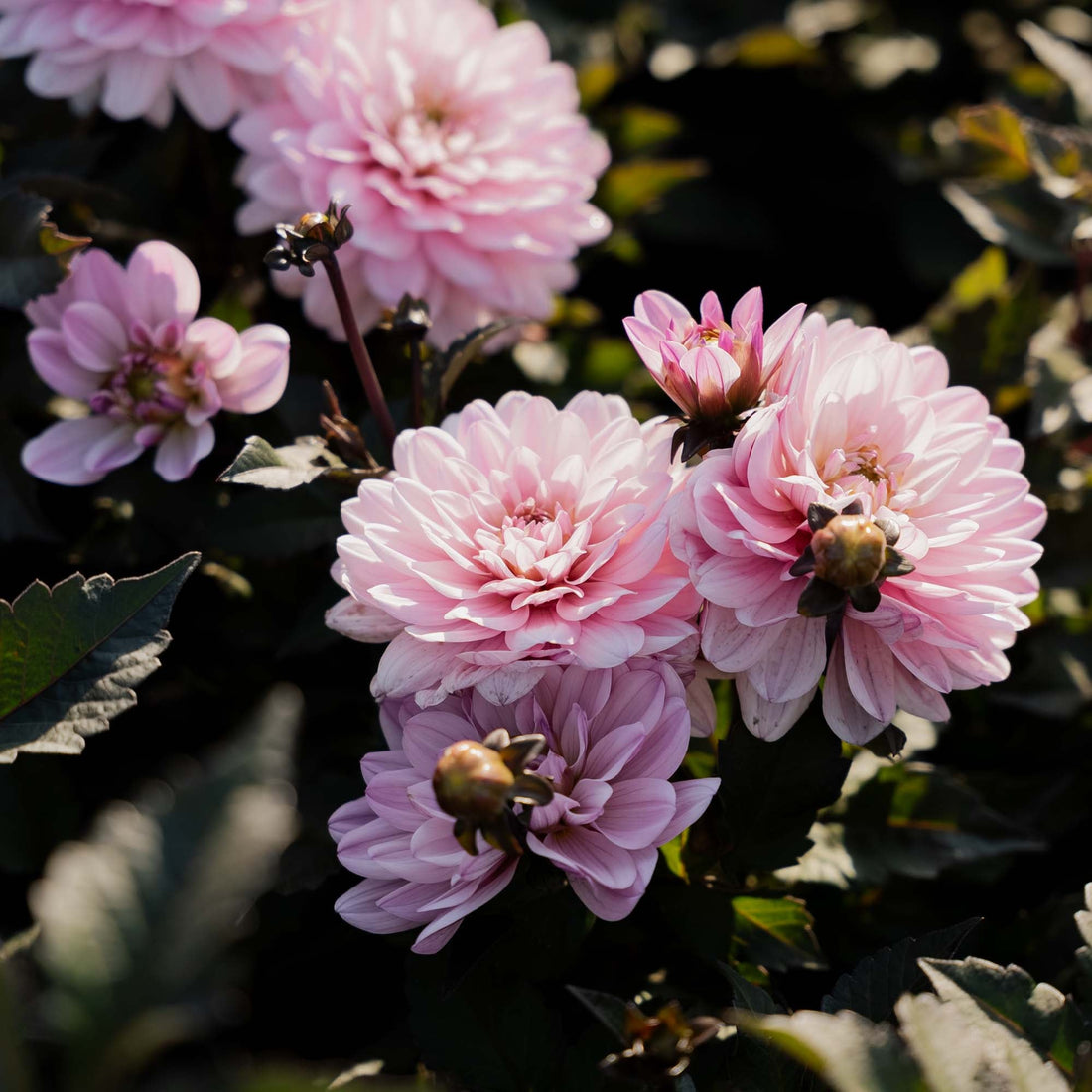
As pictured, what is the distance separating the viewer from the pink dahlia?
3.25 ft

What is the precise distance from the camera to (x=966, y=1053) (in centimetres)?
52

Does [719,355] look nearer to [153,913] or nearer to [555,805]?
[555,805]

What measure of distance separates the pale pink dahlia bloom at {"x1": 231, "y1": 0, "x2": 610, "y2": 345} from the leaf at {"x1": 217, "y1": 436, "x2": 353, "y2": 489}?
23cm

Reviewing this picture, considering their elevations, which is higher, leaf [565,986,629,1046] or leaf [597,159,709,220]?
leaf [597,159,709,220]

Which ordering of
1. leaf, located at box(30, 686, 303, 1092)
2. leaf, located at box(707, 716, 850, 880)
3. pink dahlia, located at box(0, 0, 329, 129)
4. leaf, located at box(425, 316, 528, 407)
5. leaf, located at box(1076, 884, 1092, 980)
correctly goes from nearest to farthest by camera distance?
leaf, located at box(30, 686, 303, 1092)
leaf, located at box(1076, 884, 1092, 980)
leaf, located at box(707, 716, 850, 880)
leaf, located at box(425, 316, 528, 407)
pink dahlia, located at box(0, 0, 329, 129)

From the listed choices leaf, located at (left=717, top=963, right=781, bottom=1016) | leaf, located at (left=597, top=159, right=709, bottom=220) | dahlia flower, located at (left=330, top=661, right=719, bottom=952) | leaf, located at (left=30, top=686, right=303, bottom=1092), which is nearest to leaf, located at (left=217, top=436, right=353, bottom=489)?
dahlia flower, located at (left=330, top=661, right=719, bottom=952)

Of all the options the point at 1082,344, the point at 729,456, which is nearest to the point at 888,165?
the point at 1082,344

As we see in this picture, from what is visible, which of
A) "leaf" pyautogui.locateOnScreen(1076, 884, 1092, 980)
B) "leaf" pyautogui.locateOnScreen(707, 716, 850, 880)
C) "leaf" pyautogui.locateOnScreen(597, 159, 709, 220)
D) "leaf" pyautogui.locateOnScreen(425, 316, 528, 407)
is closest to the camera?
"leaf" pyautogui.locateOnScreen(1076, 884, 1092, 980)

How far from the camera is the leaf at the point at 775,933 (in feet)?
2.58

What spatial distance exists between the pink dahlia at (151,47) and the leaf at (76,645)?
524 millimetres

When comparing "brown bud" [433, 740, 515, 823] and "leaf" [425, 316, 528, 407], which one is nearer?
"brown bud" [433, 740, 515, 823]

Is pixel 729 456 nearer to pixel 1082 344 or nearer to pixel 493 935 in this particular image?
pixel 493 935

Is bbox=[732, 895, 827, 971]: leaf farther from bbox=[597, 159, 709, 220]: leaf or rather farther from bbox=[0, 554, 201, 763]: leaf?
bbox=[597, 159, 709, 220]: leaf

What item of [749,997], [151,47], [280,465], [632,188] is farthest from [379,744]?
[632,188]
